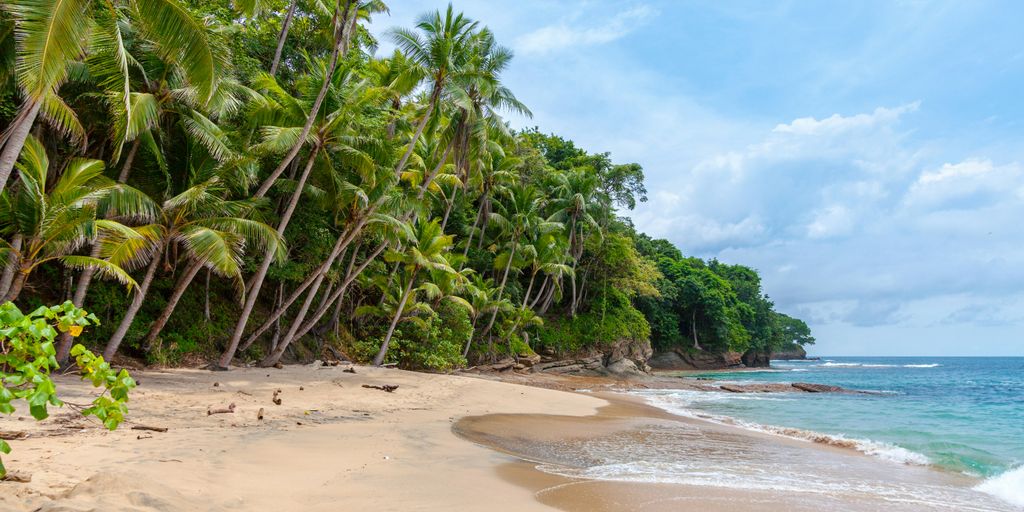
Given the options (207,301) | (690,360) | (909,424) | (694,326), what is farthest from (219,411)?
(690,360)

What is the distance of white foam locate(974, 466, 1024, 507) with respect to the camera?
6.52 m

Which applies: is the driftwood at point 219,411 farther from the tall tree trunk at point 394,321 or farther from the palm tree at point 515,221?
the palm tree at point 515,221

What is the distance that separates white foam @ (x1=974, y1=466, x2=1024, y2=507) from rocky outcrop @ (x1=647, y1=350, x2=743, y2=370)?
36.5m

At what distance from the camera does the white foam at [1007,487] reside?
6.52 meters

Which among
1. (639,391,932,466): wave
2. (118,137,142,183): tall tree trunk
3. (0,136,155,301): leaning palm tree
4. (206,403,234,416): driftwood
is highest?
(118,137,142,183): tall tree trunk

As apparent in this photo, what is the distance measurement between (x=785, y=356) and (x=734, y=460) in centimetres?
9684

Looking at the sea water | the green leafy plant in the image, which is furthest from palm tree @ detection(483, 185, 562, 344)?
the green leafy plant

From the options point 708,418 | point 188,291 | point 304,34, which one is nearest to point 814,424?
point 708,418

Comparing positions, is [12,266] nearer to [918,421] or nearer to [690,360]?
[918,421]

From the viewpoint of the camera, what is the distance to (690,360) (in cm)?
4616

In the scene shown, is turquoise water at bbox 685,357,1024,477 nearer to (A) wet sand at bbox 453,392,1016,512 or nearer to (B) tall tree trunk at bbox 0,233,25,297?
(A) wet sand at bbox 453,392,1016,512

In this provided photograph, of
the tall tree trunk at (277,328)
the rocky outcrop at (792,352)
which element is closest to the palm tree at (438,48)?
the tall tree trunk at (277,328)

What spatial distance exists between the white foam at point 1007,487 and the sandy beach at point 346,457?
322mm

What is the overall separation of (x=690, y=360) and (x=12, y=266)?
45472 mm
